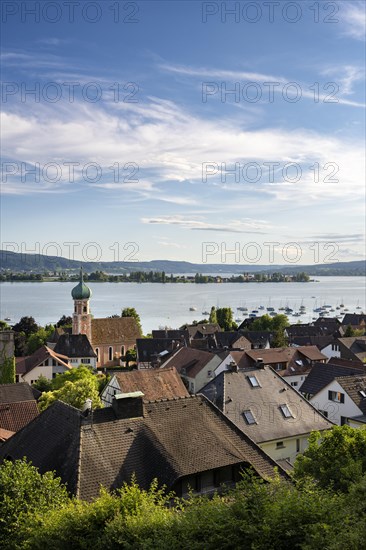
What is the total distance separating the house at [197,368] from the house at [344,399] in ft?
53.0

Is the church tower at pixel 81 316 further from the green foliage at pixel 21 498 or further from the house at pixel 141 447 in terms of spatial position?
the green foliage at pixel 21 498

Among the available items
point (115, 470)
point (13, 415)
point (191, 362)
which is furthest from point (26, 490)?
point (191, 362)

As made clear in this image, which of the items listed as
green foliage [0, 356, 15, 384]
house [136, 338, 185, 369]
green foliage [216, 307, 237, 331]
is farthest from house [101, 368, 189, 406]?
green foliage [216, 307, 237, 331]

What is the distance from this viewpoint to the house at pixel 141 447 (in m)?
14.9

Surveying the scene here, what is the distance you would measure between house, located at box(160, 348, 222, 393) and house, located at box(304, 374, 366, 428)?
16145 mm

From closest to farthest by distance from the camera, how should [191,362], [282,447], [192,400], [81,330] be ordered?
[192,400], [282,447], [191,362], [81,330]

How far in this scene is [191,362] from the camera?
166 ft

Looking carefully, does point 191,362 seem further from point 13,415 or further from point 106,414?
point 106,414

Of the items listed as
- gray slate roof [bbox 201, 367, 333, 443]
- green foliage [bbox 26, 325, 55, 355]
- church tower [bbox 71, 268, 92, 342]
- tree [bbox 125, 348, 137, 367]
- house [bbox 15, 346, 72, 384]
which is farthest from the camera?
green foliage [bbox 26, 325, 55, 355]

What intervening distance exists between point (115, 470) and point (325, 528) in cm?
749

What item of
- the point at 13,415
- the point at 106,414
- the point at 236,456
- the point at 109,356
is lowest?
the point at 109,356

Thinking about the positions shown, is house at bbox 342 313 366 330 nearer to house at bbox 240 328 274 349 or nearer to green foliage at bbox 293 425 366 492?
house at bbox 240 328 274 349

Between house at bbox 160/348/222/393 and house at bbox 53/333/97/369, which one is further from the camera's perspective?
house at bbox 53/333/97/369

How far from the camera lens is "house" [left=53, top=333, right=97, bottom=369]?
6688cm
